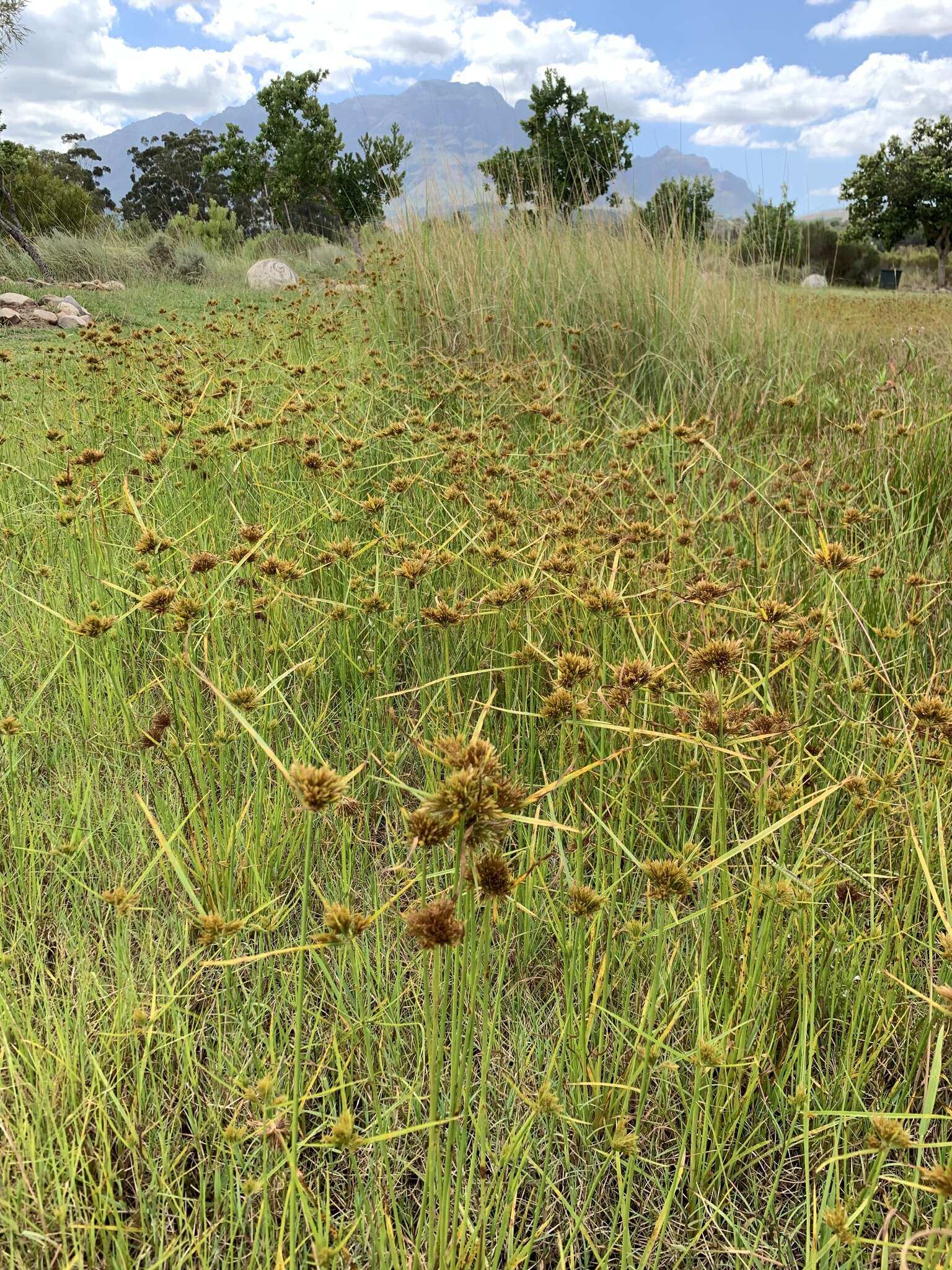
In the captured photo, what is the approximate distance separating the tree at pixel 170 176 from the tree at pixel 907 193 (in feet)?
114

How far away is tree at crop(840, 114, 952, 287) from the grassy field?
136 ft

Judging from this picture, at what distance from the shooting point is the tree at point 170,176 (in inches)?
1895

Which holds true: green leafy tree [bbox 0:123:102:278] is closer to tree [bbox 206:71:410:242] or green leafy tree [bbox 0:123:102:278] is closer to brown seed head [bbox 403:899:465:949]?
tree [bbox 206:71:410:242]

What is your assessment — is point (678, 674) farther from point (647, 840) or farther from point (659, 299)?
point (659, 299)

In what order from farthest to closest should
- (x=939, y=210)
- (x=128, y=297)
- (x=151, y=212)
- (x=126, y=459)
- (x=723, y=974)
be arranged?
(x=151, y=212), (x=939, y=210), (x=128, y=297), (x=126, y=459), (x=723, y=974)

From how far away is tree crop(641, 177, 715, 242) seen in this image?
5.35m

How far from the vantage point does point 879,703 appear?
78.1 inches

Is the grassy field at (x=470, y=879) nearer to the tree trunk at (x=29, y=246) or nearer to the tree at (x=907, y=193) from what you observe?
the tree trunk at (x=29, y=246)

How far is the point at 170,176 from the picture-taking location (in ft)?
160

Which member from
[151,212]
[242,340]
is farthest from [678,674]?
[151,212]

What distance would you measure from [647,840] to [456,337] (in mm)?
3614

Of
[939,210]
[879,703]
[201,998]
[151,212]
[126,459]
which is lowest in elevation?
[201,998]

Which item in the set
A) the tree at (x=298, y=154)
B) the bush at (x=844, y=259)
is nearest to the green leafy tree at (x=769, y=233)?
the tree at (x=298, y=154)

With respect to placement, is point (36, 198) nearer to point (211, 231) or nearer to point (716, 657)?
point (211, 231)
